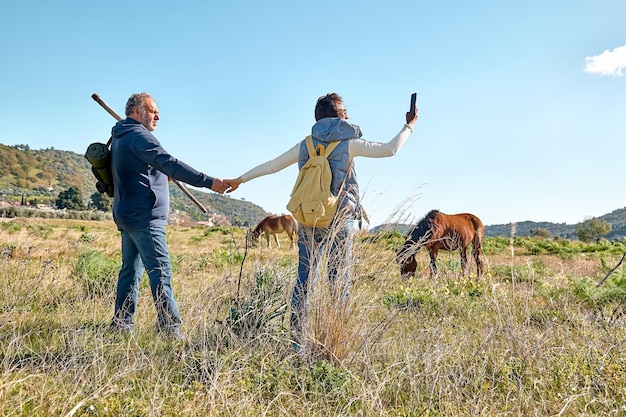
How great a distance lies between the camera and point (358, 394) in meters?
2.40

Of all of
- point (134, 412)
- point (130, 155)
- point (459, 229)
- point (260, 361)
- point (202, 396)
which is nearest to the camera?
point (134, 412)

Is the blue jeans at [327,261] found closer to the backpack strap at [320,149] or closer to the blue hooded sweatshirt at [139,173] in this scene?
the backpack strap at [320,149]

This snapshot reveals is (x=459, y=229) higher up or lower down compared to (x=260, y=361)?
higher up

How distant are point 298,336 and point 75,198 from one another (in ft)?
278

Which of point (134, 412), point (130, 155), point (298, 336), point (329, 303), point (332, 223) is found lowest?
point (134, 412)

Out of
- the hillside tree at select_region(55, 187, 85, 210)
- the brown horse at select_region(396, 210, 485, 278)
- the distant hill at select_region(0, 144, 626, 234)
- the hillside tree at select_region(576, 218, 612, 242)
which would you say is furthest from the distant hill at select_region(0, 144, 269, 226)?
the brown horse at select_region(396, 210, 485, 278)

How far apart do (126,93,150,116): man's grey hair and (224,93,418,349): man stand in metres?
1.36

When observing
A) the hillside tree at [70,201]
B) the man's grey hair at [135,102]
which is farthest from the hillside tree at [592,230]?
the hillside tree at [70,201]

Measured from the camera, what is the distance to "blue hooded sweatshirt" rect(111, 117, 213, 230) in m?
3.44

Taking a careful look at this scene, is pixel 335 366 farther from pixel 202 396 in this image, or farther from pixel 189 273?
pixel 189 273

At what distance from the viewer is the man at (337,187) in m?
2.99

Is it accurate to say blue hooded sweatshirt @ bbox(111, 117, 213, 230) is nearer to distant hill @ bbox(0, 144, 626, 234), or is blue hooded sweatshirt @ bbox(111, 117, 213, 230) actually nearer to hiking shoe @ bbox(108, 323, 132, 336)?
hiking shoe @ bbox(108, 323, 132, 336)

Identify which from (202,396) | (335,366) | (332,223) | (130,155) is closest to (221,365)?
(202,396)

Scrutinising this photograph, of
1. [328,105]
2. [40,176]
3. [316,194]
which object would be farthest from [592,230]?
[40,176]
